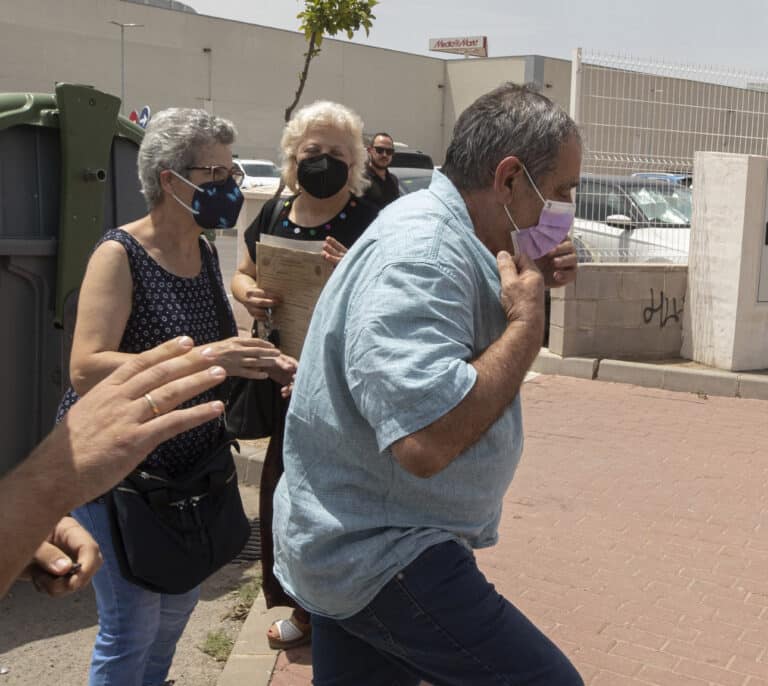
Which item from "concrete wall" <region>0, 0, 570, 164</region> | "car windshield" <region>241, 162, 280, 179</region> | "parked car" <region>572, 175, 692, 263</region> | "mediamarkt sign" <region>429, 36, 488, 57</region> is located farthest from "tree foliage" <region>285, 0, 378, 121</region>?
"mediamarkt sign" <region>429, 36, 488, 57</region>

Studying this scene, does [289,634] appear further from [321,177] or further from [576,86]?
[576,86]

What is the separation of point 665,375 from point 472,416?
24.2ft

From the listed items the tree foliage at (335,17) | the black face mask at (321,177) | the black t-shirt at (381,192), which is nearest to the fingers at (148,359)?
the black face mask at (321,177)

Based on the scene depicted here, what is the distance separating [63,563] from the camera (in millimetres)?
1873

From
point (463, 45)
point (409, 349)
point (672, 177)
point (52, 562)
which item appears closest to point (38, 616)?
point (52, 562)

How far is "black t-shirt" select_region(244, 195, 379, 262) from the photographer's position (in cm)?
393

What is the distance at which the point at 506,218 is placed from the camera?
2.32m

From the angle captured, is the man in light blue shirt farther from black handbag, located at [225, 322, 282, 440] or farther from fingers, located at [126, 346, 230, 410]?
black handbag, located at [225, 322, 282, 440]

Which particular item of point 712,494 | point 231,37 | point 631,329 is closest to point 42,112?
point 712,494

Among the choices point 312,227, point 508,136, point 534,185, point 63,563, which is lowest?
point 63,563

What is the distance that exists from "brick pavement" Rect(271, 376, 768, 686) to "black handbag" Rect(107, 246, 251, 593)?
0.99 meters

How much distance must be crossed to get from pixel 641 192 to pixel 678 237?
0.58m

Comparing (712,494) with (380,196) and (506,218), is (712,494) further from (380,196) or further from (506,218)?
(506,218)

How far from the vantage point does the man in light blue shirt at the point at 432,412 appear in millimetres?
1984
